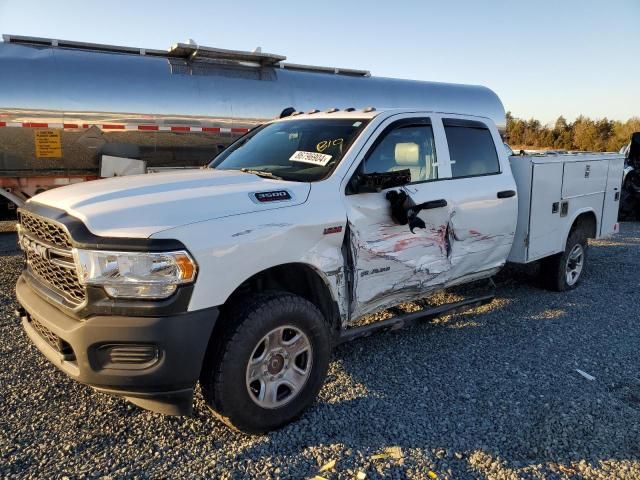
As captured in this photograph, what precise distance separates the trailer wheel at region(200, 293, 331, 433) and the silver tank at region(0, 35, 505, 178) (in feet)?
10.5

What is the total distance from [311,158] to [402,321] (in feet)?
4.79

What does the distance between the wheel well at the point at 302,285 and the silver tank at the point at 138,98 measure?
279cm

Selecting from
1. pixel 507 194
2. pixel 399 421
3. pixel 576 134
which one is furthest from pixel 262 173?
pixel 576 134

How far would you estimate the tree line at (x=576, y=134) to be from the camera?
28623 mm

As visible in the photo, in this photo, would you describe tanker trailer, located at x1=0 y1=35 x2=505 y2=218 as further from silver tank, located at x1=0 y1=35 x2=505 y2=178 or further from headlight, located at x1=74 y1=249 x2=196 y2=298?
headlight, located at x1=74 y1=249 x2=196 y2=298

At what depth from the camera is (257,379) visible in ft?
9.89

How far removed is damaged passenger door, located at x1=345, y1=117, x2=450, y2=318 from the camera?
11.6ft

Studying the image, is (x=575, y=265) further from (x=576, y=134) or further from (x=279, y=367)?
(x=576, y=134)

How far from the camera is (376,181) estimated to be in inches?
135

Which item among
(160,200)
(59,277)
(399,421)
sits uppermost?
(160,200)

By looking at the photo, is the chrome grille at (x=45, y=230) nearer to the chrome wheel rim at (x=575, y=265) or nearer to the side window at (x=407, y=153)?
the side window at (x=407, y=153)

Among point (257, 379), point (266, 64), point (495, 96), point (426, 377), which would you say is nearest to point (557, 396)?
point (426, 377)

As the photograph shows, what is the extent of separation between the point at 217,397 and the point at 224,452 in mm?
339

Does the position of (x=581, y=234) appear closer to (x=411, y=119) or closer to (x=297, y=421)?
(x=411, y=119)
